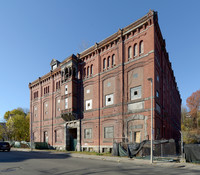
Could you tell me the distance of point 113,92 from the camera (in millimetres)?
25531

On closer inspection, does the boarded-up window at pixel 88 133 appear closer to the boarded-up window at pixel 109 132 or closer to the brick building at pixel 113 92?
the brick building at pixel 113 92

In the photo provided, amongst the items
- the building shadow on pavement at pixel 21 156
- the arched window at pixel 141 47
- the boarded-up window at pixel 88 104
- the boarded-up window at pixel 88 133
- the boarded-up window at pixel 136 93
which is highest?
the arched window at pixel 141 47

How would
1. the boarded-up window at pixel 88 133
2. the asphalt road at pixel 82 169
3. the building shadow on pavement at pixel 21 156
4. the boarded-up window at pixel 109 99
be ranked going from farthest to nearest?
the boarded-up window at pixel 88 133 < the boarded-up window at pixel 109 99 < the building shadow on pavement at pixel 21 156 < the asphalt road at pixel 82 169

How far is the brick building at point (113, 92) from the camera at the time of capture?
22080mm

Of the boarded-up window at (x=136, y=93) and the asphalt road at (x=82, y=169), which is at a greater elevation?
the boarded-up window at (x=136, y=93)

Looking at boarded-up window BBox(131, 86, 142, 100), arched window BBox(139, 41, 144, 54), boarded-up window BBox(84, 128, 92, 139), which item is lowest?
boarded-up window BBox(84, 128, 92, 139)

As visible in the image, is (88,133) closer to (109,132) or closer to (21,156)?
(109,132)

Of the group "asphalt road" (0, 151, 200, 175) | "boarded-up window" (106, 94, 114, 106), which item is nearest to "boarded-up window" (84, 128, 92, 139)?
"boarded-up window" (106, 94, 114, 106)

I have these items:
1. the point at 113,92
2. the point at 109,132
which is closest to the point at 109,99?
the point at 113,92

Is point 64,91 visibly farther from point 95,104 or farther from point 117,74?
point 117,74

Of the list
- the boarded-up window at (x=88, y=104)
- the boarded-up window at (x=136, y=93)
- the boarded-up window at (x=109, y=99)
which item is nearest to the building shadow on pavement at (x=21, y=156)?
the boarded-up window at (x=88, y=104)

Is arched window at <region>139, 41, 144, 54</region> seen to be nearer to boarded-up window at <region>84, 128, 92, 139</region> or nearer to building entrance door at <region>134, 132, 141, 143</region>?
building entrance door at <region>134, 132, 141, 143</region>

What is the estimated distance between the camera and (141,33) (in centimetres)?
2330

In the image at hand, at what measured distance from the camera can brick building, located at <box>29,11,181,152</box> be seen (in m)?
22.1
